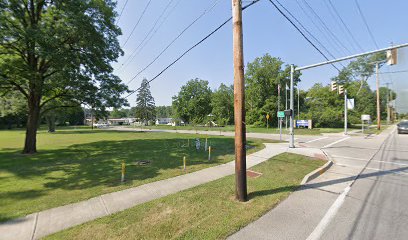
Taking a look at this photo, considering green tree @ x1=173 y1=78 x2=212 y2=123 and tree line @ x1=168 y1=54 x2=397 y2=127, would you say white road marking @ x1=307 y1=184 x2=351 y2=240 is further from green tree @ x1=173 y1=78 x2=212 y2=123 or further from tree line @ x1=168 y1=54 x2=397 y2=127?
green tree @ x1=173 y1=78 x2=212 y2=123

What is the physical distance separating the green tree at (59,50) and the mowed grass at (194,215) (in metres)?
10.4

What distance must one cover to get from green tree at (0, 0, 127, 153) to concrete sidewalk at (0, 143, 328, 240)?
9257 mm

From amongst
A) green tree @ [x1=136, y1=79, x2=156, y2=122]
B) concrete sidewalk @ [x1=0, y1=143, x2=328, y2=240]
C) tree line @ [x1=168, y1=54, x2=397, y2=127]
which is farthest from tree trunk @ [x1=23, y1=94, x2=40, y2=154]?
green tree @ [x1=136, y1=79, x2=156, y2=122]

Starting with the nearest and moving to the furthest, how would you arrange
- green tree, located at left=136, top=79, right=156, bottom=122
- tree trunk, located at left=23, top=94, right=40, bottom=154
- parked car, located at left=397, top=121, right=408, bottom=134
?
tree trunk, located at left=23, top=94, right=40, bottom=154 → parked car, located at left=397, top=121, right=408, bottom=134 → green tree, located at left=136, top=79, right=156, bottom=122

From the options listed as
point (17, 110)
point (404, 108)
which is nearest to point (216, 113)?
point (17, 110)

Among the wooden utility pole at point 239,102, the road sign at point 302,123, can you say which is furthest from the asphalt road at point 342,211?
the road sign at point 302,123

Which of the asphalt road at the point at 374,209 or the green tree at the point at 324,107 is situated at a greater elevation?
the green tree at the point at 324,107

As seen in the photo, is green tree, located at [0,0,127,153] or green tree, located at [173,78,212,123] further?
green tree, located at [173,78,212,123]

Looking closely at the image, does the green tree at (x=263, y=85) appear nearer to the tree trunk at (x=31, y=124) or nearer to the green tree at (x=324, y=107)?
the green tree at (x=324, y=107)

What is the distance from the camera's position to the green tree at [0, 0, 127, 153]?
10.8 m

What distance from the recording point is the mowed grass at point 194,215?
3.64m

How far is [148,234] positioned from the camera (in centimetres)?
361

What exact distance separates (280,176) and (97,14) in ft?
49.1

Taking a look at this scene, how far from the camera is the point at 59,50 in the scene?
36.4 feet
